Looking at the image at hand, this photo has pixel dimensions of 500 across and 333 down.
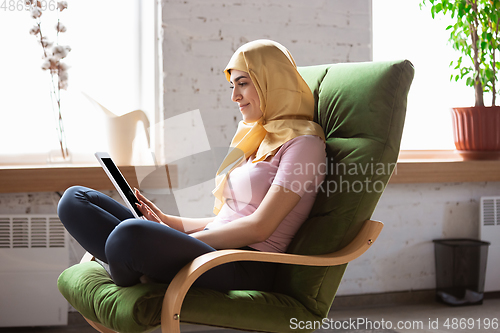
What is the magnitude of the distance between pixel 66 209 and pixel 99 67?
52.8 inches

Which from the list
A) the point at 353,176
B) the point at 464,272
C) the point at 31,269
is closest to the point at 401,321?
the point at 464,272

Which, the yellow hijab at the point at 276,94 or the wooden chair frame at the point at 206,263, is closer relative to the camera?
the wooden chair frame at the point at 206,263

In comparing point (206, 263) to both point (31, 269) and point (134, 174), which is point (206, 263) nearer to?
point (134, 174)

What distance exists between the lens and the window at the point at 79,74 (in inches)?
94.4

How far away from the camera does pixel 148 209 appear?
1430mm

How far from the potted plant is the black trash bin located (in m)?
0.52

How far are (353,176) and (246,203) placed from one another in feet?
1.10

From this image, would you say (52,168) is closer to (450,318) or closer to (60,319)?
(60,319)

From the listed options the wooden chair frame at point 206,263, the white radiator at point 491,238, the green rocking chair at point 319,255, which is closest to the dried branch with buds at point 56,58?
the green rocking chair at point 319,255

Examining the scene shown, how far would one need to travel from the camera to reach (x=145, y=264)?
1132 mm

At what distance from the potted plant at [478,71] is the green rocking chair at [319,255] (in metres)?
1.32

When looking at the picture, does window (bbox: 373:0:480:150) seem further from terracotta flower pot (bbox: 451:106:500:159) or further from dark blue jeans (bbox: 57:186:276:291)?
dark blue jeans (bbox: 57:186:276:291)

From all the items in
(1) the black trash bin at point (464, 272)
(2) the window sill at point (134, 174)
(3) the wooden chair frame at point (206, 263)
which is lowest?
(1) the black trash bin at point (464, 272)

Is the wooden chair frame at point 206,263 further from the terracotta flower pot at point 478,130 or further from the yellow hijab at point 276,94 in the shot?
the terracotta flower pot at point 478,130
